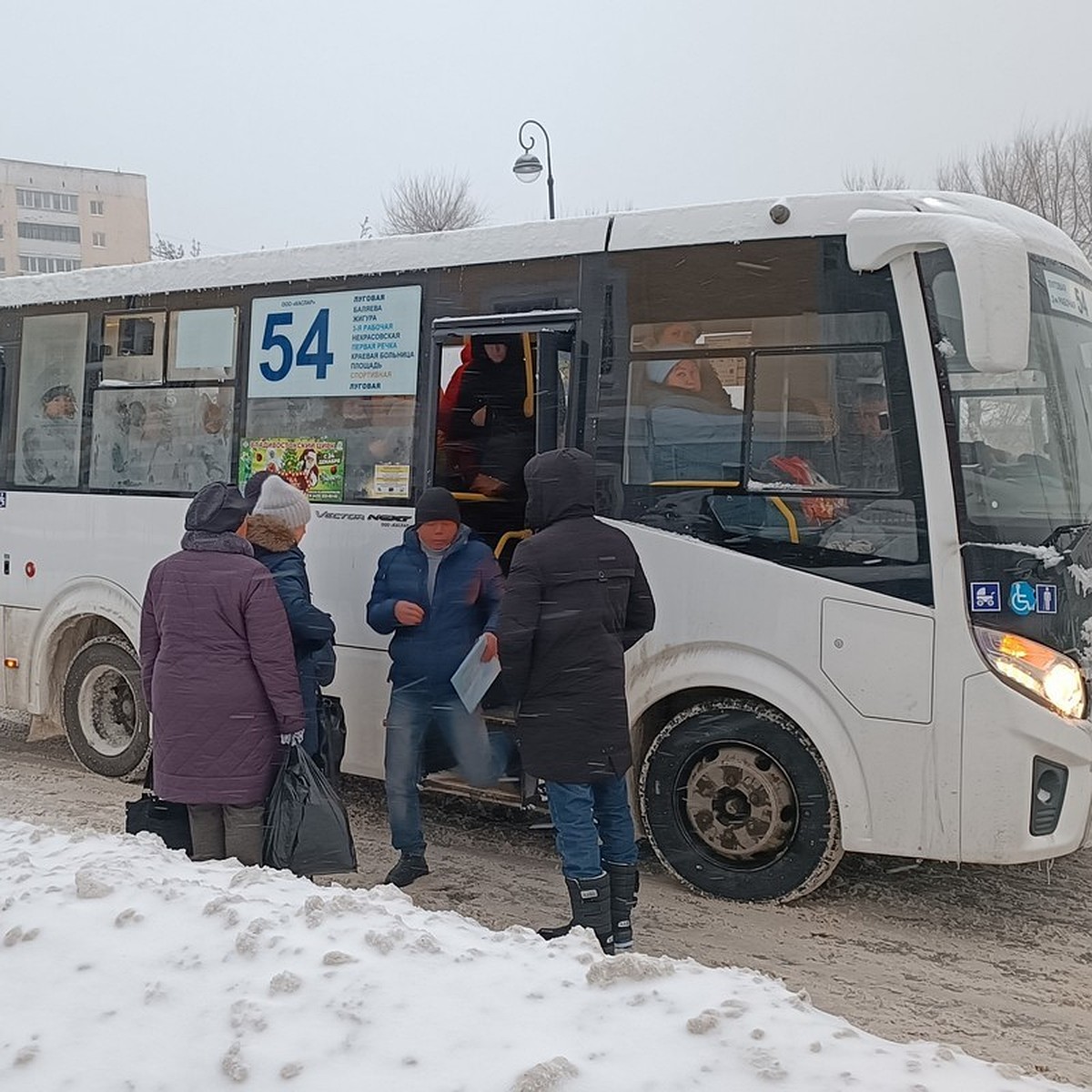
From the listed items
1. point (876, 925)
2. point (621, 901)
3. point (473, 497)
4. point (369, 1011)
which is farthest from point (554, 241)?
point (369, 1011)

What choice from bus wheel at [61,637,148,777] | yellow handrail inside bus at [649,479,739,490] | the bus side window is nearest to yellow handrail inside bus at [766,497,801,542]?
yellow handrail inside bus at [649,479,739,490]

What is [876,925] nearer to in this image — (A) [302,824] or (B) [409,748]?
(B) [409,748]

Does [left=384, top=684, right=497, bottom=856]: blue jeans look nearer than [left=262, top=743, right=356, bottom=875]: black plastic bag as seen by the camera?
No

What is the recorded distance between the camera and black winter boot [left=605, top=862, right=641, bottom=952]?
16.2ft

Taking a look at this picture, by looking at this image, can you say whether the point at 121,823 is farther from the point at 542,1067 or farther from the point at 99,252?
the point at 99,252

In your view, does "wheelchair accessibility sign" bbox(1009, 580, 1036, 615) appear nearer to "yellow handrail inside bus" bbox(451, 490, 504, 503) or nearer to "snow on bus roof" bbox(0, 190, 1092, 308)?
"snow on bus roof" bbox(0, 190, 1092, 308)

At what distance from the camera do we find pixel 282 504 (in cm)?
551

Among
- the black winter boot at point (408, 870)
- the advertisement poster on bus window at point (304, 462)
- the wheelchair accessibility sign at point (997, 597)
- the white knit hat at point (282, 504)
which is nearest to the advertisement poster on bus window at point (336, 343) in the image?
the advertisement poster on bus window at point (304, 462)

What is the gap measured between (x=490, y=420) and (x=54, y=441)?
3.00m

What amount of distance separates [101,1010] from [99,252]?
83612 millimetres

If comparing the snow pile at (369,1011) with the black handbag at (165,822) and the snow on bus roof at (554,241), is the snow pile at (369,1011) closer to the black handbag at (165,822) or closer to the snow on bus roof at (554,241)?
the black handbag at (165,822)

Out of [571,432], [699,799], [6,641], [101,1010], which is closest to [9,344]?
[6,641]

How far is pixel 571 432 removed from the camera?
596 centimetres

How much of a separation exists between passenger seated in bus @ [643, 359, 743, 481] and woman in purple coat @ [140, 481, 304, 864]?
1894mm
